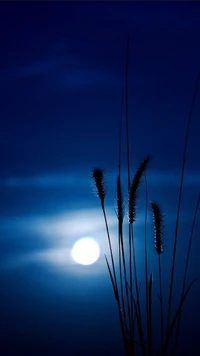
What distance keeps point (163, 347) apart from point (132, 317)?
0.22 m

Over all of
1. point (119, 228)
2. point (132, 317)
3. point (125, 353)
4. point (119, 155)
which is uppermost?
point (119, 155)

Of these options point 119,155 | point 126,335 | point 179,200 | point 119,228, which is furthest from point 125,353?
point 119,155

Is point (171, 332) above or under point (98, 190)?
under

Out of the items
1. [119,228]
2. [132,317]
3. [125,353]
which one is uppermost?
[119,228]

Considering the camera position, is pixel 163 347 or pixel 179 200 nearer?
pixel 163 347

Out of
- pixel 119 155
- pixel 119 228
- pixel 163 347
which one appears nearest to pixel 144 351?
pixel 163 347

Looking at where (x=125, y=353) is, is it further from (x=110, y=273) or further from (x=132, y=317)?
(x=110, y=273)

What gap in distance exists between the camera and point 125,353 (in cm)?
231

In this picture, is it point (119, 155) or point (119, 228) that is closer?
point (119, 228)

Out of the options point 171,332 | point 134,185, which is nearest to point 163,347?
point 171,332

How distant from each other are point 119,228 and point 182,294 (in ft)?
1.60

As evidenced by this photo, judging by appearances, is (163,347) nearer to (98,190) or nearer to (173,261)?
(173,261)

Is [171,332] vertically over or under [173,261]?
under

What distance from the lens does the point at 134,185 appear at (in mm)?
2459
